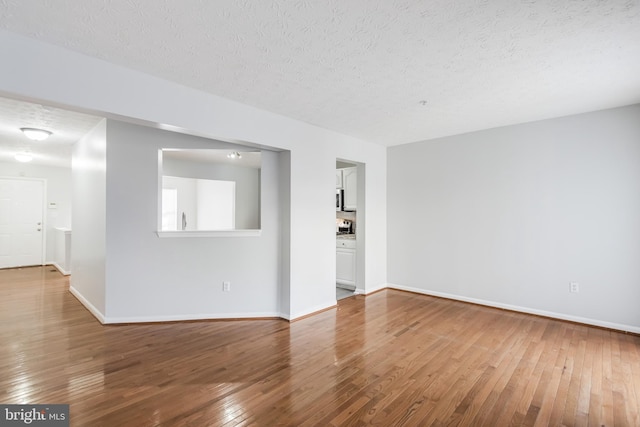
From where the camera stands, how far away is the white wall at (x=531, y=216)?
11.4 feet

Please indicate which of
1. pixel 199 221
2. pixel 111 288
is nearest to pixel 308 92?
pixel 111 288

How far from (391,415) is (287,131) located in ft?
10.2

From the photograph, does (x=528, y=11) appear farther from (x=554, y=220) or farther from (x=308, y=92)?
(x=554, y=220)

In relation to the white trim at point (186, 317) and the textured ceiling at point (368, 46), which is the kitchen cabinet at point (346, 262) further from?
the textured ceiling at point (368, 46)

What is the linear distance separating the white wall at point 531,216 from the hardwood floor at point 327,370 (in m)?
0.51

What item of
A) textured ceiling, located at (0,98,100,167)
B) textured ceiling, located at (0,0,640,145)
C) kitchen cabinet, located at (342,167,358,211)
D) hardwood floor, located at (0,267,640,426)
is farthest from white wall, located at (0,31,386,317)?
textured ceiling, located at (0,98,100,167)

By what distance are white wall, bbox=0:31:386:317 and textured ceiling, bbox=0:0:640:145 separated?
13 centimetres

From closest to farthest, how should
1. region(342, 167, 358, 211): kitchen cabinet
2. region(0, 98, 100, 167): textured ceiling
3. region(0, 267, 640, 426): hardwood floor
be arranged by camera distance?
region(0, 267, 640, 426): hardwood floor, region(0, 98, 100, 167): textured ceiling, region(342, 167, 358, 211): kitchen cabinet

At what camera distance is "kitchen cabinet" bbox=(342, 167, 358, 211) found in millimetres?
5586

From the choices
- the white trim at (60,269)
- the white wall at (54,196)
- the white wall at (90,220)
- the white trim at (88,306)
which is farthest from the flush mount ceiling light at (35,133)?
the white wall at (54,196)

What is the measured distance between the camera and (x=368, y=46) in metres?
2.21

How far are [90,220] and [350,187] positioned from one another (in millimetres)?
4054

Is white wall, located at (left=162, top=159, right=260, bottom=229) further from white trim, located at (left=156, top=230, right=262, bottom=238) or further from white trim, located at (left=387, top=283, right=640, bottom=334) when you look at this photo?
white trim, located at (left=387, top=283, right=640, bottom=334)

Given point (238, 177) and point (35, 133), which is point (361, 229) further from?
point (35, 133)
